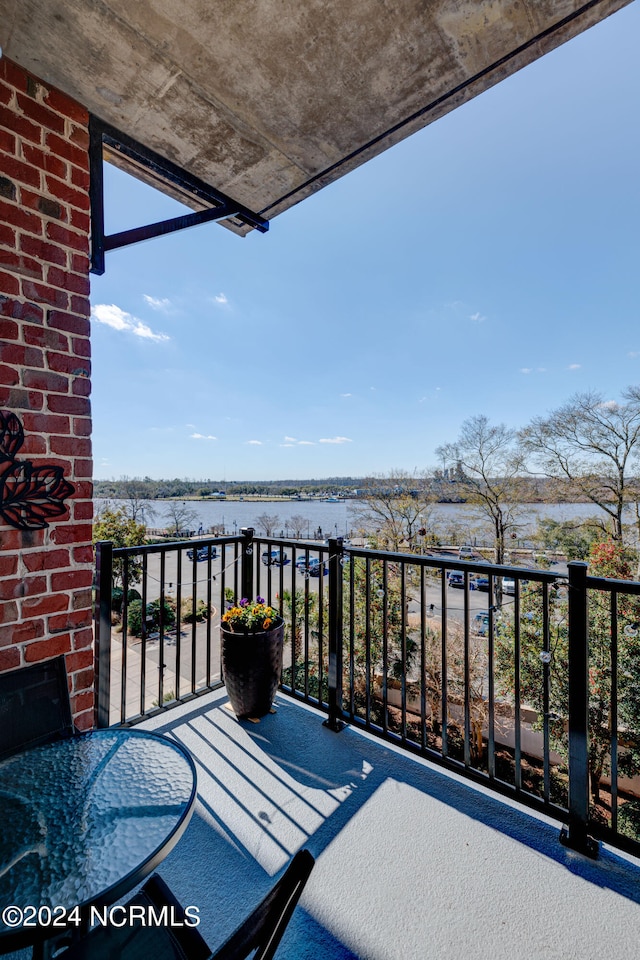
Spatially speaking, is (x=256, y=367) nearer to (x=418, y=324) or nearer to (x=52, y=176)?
(x=418, y=324)

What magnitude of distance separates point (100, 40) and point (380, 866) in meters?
3.13

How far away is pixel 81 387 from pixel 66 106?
44.9 inches

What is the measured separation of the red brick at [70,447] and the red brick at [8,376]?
227 mm

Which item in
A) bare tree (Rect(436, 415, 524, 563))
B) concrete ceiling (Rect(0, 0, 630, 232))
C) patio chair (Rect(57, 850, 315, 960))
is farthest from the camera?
bare tree (Rect(436, 415, 524, 563))

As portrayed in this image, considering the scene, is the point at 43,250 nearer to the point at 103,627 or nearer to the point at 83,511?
the point at 83,511

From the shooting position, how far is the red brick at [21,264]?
1.39 m

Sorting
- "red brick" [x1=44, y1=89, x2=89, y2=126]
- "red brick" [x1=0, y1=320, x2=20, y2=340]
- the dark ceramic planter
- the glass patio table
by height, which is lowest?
the dark ceramic planter

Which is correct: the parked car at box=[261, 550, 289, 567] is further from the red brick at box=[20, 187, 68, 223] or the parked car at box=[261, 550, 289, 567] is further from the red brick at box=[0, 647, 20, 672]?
the red brick at box=[20, 187, 68, 223]

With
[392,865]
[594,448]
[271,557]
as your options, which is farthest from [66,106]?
[594,448]

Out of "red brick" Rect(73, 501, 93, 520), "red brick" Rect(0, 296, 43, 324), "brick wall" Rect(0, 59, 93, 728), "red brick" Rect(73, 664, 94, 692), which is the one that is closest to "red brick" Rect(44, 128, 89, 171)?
"brick wall" Rect(0, 59, 93, 728)

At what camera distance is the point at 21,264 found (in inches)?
56.1

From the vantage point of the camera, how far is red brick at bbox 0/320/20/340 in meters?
1.38

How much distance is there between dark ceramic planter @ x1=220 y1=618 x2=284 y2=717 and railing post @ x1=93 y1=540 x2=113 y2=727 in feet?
2.09

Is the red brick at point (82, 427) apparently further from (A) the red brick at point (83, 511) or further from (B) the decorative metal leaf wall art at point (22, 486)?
(A) the red brick at point (83, 511)
